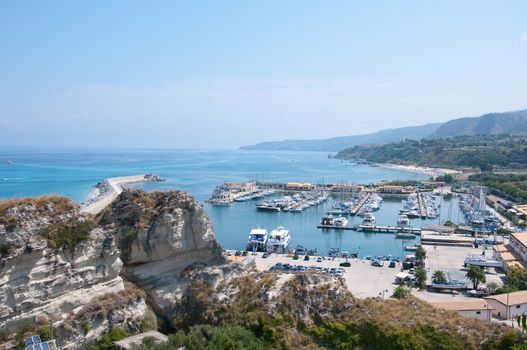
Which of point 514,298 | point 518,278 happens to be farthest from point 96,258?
point 518,278

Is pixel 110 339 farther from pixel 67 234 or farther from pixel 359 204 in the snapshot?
pixel 359 204

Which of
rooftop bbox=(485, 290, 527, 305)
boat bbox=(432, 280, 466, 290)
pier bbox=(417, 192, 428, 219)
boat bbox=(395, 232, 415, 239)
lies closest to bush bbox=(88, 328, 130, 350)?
rooftop bbox=(485, 290, 527, 305)

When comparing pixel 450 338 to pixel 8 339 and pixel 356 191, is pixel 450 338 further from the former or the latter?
pixel 356 191

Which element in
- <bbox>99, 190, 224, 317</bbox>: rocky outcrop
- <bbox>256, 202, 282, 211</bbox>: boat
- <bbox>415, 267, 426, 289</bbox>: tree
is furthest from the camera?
<bbox>256, 202, 282, 211</bbox>: boat

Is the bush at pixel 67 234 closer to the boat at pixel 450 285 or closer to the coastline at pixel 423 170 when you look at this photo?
the boat at pixel 450 285

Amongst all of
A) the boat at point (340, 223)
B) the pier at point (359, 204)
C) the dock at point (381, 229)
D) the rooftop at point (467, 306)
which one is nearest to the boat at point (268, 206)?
the pier at point (359, 204)

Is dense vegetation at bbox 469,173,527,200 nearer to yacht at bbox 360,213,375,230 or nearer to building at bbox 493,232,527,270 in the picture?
yacht at bbox 360,213,375,230
